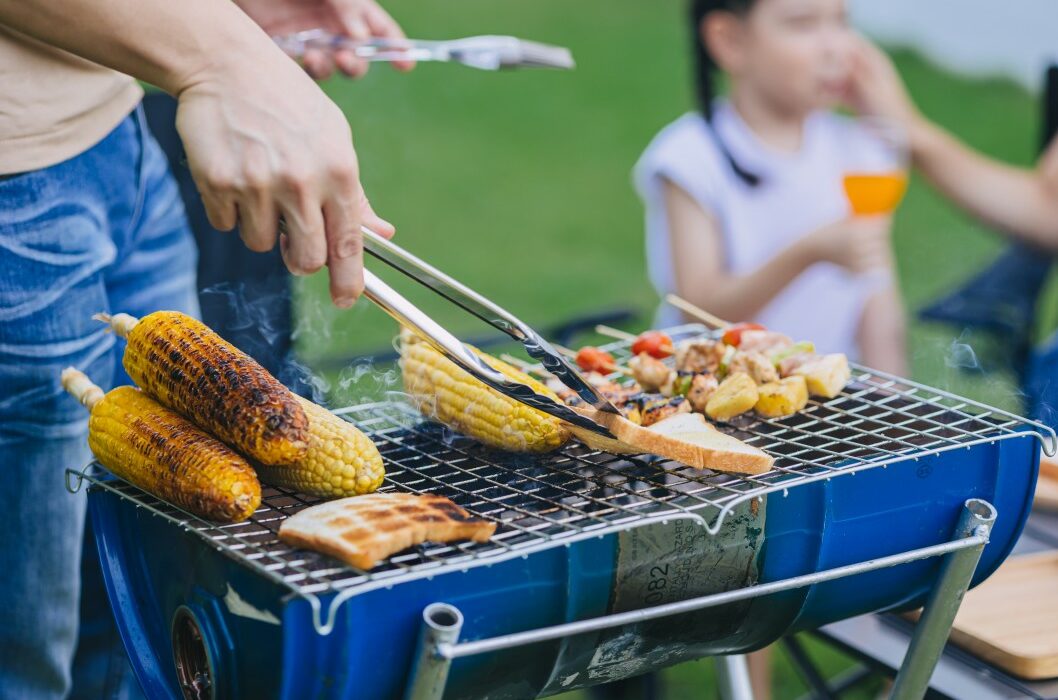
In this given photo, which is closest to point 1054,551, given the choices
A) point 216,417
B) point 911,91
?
point 216,417

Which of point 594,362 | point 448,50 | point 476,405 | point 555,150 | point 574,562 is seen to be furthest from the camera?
point 555,150

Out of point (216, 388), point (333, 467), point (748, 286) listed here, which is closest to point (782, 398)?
point (333, 467)

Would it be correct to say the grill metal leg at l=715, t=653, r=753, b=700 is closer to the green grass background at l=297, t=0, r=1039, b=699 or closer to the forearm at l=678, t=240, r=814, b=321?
the forearm at l=678, t=240, r=814, b=321

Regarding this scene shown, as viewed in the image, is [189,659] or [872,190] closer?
[189,659]

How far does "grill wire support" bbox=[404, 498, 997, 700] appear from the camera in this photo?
4.85 feet

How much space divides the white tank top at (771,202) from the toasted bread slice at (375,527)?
103 inches

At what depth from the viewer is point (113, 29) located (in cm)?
172

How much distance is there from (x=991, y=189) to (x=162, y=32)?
358cm

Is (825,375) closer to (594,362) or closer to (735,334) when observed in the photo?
(735,334)

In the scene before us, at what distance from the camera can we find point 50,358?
2.22 m

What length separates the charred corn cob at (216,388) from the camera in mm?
1678

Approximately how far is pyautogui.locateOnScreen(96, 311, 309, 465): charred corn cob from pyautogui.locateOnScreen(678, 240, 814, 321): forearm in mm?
2278

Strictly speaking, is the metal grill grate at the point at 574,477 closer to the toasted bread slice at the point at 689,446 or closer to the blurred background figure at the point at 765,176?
the toasted bread slice at the point at 689,446

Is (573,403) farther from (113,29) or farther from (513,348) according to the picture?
(513,348)
